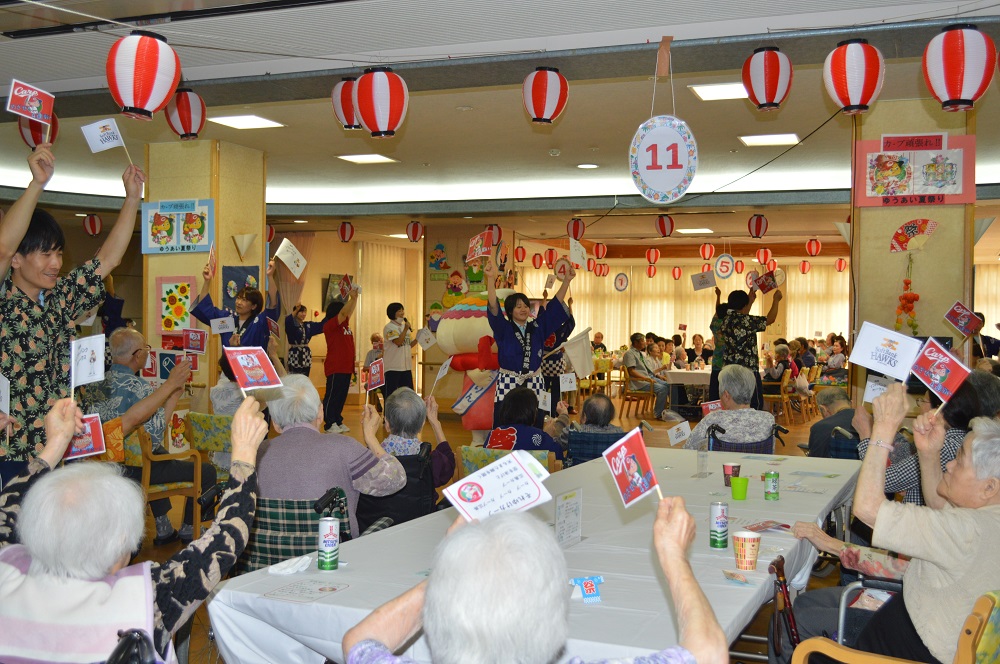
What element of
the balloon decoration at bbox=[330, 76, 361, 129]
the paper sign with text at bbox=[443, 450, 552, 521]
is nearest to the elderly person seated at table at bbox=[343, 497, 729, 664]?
the paper sign with text at bbox=[443, 450, 552, 521]

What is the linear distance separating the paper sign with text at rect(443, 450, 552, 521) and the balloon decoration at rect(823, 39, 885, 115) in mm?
3259

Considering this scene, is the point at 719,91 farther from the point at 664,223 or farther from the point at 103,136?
the point at 664,223

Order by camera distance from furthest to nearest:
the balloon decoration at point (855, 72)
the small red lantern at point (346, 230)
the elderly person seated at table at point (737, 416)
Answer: the small red lantern at point (346, 230), the elderly person seated at table at point (737, 416), the balloon decoration at point (855, 72)

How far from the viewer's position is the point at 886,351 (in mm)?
2771

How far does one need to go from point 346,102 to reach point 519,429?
2.20m

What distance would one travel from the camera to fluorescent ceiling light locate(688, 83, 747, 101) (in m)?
6.43

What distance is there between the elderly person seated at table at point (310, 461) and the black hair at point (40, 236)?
0.88m

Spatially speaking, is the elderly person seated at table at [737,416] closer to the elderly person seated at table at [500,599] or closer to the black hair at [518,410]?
the black hair at [518,410]

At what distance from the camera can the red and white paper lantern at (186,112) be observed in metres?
5.79

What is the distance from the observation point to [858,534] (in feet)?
14.0

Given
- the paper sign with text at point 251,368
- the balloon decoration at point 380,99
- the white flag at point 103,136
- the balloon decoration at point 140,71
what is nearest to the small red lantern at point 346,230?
the balloon decoration at point 380,99

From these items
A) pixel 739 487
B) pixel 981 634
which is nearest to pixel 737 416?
pixel 739 487

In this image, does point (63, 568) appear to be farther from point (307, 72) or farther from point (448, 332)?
point (448, 332)

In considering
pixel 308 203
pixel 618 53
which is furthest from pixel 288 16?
pixel 308 203
